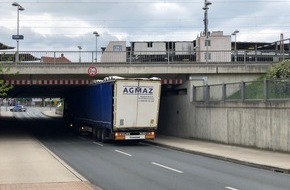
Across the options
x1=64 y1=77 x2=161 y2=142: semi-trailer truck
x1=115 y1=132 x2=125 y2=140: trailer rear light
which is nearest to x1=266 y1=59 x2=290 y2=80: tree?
x1=64 y1=77 x2=161 y2=142: semi-trailer truck

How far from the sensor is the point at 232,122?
82.6ft

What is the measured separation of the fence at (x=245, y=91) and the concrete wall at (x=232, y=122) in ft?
1.40

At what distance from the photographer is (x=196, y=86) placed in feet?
101

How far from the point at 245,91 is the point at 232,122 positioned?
179cm

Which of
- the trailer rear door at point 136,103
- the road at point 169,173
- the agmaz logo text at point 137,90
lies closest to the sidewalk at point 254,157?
the road at point 169,173

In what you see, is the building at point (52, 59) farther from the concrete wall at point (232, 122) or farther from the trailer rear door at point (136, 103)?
the trailer rear door at point (136, 103)

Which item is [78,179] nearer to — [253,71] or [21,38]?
[253,71]

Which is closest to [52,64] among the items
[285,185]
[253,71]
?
[253,71]

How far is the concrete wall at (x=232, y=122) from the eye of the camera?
20.9 meters

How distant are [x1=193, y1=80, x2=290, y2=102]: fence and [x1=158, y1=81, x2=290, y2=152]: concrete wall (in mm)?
427

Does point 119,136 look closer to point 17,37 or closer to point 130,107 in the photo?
point 130,107

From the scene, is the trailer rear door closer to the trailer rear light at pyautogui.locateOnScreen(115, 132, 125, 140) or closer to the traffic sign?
the trailer rear light at pyautogui.locateOnScreen(115, 132, 125, 140)

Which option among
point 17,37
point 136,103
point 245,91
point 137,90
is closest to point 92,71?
point 137,90

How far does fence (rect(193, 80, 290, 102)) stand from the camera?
70.4 feet
